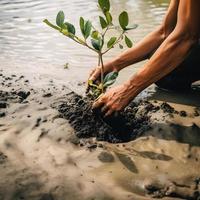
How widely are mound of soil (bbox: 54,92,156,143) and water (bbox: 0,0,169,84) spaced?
3.24 ft

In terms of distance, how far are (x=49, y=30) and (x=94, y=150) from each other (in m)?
3.47

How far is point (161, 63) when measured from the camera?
2.37m

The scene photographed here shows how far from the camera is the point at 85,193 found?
1820 millimetres

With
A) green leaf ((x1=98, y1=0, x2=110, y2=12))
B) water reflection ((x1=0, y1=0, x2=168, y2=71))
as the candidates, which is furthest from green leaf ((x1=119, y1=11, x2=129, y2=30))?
water reflection ((x1=0, y1=0, x2=168, y2=71))

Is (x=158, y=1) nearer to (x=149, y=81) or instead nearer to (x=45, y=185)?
(x=149, y=81)

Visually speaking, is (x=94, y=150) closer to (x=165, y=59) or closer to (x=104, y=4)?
(x=165, y=59)

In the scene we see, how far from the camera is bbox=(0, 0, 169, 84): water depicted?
421cm

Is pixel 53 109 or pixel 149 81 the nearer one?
pixel 149 81

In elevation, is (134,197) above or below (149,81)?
below

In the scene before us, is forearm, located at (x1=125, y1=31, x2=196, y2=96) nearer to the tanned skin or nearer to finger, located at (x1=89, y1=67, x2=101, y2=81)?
the tanned skin

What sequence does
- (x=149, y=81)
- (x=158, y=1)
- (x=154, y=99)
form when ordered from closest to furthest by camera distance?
(x=149, y=81), (x=154, y=99), (x=158, y=1)

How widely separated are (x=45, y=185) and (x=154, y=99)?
1.38m

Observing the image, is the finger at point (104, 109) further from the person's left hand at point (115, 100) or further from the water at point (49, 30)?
the water at point (49, 30)

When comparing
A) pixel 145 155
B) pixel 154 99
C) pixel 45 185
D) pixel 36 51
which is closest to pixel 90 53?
pixel 36 51
